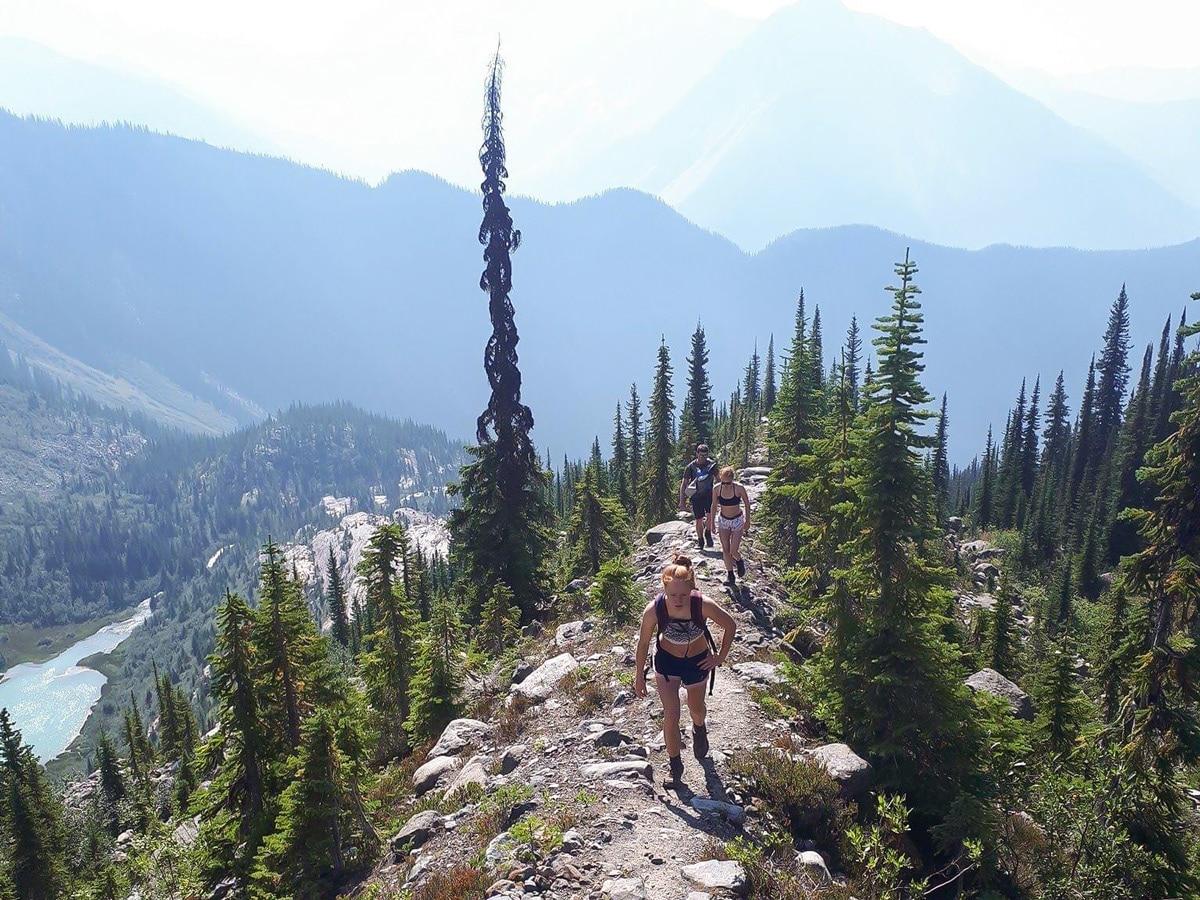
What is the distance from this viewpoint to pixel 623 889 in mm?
5934

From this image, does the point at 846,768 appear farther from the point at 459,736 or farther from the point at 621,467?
the point at 621,467

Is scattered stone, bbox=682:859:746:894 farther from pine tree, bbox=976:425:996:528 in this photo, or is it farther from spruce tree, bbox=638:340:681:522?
pine tree, bbox=976:425:996:528

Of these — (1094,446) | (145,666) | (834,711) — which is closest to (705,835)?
(834,711)

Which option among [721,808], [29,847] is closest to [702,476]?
[721,808]

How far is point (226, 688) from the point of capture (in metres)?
Answer: 14.6

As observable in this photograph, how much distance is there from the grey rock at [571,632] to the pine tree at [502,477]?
581 cm

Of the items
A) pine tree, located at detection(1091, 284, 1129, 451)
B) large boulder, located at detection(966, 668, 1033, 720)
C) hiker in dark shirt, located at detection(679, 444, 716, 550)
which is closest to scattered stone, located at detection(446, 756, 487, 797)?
hiker in dark shirt, located at detection(679, 444, 716, 550)

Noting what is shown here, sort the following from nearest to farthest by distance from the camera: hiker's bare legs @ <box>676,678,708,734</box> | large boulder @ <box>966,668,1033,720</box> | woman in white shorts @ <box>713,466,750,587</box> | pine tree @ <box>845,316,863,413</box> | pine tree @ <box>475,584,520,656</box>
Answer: hiker's bare legs @ <box>676,678,708,734</box>, woman in white shorts @ <box>713,466,750,587</box>, large boulder @ <box>966,668,1033,720</box>, pine tree @ <box>475,584,520,656</box>, pine tree @ <box>845,316,863,413</box>

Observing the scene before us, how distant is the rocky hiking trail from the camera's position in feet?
20.9

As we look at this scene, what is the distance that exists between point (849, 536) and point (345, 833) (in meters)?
9.97

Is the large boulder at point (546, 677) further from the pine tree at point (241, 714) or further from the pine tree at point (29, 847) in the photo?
the pine tree at point (29, 847)

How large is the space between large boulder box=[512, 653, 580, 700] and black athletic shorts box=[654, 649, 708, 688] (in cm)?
495

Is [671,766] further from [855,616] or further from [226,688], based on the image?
[226,688]

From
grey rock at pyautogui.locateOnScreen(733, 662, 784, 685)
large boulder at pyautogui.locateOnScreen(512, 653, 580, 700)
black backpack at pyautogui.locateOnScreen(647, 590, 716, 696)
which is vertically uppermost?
black backpack at pyautogui.locateOnScreen(647, 590, 716, 696)
